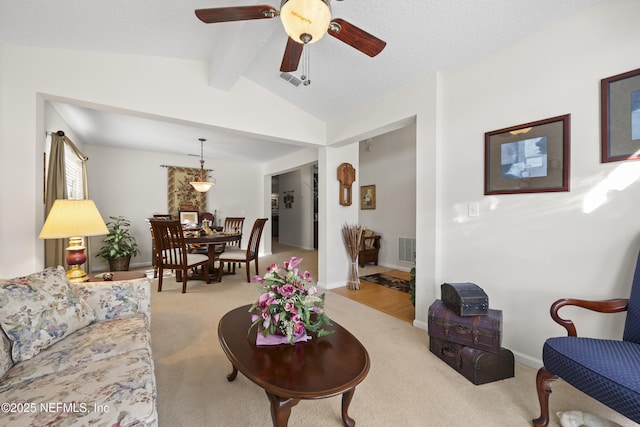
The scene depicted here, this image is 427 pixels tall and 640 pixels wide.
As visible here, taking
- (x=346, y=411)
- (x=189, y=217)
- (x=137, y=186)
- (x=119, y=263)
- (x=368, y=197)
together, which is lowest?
(x=346, y=411)

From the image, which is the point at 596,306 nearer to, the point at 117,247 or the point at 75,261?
the point at 75,261

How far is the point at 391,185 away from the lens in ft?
17.2

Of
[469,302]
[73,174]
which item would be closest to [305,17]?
[469,302]

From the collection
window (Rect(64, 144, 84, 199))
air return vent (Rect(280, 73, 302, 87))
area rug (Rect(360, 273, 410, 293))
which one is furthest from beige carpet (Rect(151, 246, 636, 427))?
window (Rect(64, 144, 84, 199))

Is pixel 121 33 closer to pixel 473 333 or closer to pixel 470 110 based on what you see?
pixel 470 110

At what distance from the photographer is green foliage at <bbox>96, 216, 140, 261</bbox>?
459 cm

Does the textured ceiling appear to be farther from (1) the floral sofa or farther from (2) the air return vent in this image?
(1) the floral sofa

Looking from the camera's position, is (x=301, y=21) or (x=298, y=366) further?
(x=301, y=21)

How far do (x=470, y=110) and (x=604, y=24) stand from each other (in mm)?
854

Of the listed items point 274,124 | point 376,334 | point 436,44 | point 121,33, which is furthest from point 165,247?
point 436,44

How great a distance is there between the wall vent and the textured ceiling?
2.95 m

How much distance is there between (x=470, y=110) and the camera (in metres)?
2.28

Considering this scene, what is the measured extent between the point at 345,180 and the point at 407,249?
6.69 feet

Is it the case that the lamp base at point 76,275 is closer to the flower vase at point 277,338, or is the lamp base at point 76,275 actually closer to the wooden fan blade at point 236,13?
the flower vase at point 277,338
